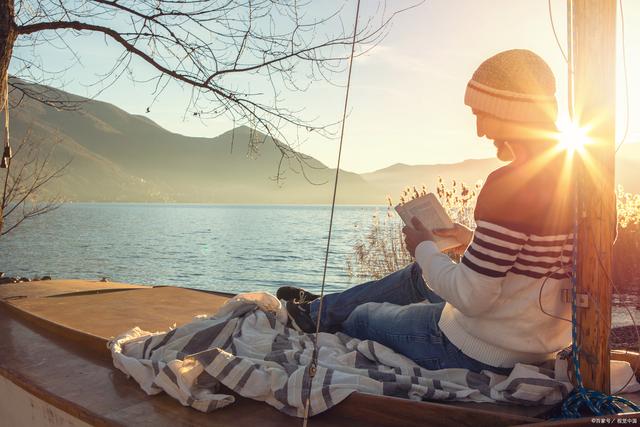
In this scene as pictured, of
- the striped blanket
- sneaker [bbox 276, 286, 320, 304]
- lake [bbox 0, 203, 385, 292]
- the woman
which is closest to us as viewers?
the woman

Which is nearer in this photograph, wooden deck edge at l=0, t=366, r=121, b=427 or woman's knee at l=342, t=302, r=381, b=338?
wooden deck edge at l=0, t=366, r=121, b=427

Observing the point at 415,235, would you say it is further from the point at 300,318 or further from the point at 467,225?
the point at 467,225

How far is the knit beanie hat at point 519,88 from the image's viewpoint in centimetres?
179

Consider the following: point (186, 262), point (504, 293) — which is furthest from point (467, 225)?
point (186, 262)

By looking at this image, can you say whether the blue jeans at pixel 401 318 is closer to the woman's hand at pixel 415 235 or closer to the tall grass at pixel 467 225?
the woman's hand at pixel 415 235

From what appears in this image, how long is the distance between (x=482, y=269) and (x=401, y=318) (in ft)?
1.85

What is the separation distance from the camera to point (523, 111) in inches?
70.3

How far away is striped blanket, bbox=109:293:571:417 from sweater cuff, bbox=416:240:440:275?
1.16ft

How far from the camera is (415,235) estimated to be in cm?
206

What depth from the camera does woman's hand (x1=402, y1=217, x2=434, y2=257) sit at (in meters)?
2.05

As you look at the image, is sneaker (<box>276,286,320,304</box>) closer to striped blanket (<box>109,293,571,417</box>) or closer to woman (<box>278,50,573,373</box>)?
striped blanket (<box>109,293,571,417</box>)

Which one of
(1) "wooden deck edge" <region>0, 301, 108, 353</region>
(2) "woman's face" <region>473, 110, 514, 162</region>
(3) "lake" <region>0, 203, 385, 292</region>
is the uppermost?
(2) "woman's face" <region>473, 110, 514, 162</region>

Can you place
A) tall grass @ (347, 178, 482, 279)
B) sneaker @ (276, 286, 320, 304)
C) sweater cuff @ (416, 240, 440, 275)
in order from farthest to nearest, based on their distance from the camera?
tall grass @ (347, 178, 482, 279)
sneaker @ (276, 286, 320, 304)
sweater cuff @ (416, 240, 440, 275)

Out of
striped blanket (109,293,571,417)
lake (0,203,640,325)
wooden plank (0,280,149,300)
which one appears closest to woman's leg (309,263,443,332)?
striped blanket (109,293,571,417)
